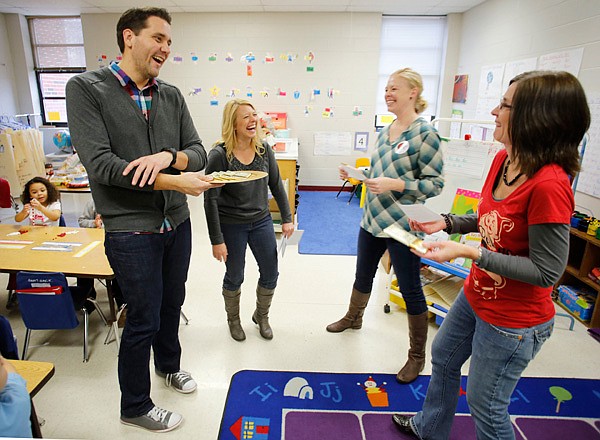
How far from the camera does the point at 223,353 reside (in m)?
2.43

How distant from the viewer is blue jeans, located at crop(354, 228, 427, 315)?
200 cm

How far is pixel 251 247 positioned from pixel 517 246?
1.56 meters

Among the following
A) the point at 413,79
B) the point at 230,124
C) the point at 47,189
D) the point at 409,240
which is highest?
the point at 413,79

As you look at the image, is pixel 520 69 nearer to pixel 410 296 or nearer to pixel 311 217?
pixel 311 217

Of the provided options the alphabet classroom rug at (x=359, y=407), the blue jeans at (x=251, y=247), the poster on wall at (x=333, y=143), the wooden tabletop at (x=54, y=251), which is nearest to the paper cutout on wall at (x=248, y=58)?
the poster on wall at (x=333, y=143)

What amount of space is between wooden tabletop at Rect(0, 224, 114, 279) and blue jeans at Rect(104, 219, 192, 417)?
513 mm

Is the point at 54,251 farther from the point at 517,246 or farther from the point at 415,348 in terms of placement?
the point at 517,246

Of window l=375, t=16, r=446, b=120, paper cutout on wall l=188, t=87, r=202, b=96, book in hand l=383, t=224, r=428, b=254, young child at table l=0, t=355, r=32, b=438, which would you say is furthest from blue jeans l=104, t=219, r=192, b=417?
window l=375, t=16, r=446, b=120

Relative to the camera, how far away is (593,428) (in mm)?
1913

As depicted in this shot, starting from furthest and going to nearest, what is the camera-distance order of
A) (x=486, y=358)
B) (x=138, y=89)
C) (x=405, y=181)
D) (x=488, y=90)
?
1. (x=488, y=90)
2. (x=405, y=181)
3. (x=138, y=89)
4. (x=486, y=358)

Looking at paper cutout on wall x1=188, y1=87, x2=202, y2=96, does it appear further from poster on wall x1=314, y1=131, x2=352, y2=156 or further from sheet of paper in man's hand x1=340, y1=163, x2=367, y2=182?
sheet of paper in man's hand x1=340, y1=163, x2=367, y2=182

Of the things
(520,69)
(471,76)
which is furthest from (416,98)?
(471,76)

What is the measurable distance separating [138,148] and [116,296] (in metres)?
1.60

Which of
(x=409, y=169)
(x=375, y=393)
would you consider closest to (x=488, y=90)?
(x=409, y=169)
